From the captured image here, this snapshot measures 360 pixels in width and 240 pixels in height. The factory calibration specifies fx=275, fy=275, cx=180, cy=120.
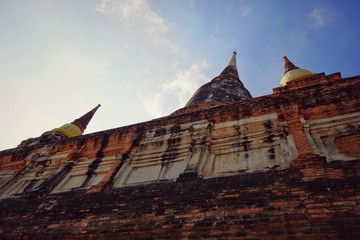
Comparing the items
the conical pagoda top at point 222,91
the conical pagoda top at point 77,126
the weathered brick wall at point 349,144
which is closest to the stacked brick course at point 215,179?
the weathered brick wall at point 349,144

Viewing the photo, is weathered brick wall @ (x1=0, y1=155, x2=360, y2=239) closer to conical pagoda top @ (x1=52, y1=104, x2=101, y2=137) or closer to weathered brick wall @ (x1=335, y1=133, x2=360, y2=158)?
weathered brick wall @ (x1=335, y1=133, x2=360, y2=158)

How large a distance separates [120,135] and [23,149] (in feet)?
13.9

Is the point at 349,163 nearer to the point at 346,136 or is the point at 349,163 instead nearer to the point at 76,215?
the point at 346,136

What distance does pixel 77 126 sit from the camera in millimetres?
18188

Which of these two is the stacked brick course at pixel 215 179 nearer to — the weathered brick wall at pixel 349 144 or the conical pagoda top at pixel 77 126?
the weathered brick wall at pixel 349 144

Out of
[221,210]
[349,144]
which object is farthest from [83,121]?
[349,144]

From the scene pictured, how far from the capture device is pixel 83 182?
7.50 m

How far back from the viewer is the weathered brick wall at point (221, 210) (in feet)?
12.0

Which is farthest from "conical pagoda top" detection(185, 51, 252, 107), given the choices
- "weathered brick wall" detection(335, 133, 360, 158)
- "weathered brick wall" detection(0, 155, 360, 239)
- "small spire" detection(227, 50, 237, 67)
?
"weathered brick wall" detection(0, 155, 360, 239)

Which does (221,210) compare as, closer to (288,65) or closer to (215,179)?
(215,179)

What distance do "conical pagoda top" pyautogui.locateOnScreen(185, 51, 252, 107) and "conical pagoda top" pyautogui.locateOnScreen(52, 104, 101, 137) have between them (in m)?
7.07

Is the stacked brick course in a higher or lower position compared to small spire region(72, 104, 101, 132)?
lower

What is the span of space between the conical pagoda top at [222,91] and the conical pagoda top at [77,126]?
707 centimetres

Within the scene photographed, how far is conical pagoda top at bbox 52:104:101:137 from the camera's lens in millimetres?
15594
